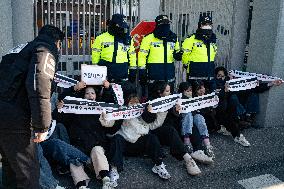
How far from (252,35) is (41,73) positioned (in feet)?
16.7

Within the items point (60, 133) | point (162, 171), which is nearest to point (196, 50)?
point (162, 171)

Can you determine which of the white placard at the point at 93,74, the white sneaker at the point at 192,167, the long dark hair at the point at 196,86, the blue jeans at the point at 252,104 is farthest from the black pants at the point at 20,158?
the blue jeans at the point at 252,104

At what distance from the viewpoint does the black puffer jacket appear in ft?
9.31

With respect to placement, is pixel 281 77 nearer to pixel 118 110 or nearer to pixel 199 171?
pixel 199 171

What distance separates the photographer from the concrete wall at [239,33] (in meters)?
7.11

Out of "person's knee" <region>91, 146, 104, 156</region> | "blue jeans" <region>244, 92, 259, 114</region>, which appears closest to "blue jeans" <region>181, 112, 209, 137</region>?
"person's knee" <region>91, 146, 104, 156</region>

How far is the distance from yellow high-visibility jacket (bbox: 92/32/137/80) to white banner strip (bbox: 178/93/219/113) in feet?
3.65

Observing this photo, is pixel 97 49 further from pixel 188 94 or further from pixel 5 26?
pixel 188 94

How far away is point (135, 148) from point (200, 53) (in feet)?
7.43

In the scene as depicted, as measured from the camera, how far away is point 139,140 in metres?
4.65

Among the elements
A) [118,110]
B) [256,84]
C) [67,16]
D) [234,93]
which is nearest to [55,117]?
[118,110]

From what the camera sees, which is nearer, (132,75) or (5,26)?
(5,26)

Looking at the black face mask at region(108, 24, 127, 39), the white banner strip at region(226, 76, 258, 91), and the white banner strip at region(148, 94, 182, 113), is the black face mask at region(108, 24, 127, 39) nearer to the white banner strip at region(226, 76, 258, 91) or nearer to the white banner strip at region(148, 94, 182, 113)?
the white banner strip at region(148, 94, 182, 113)

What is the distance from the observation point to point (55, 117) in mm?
4547
